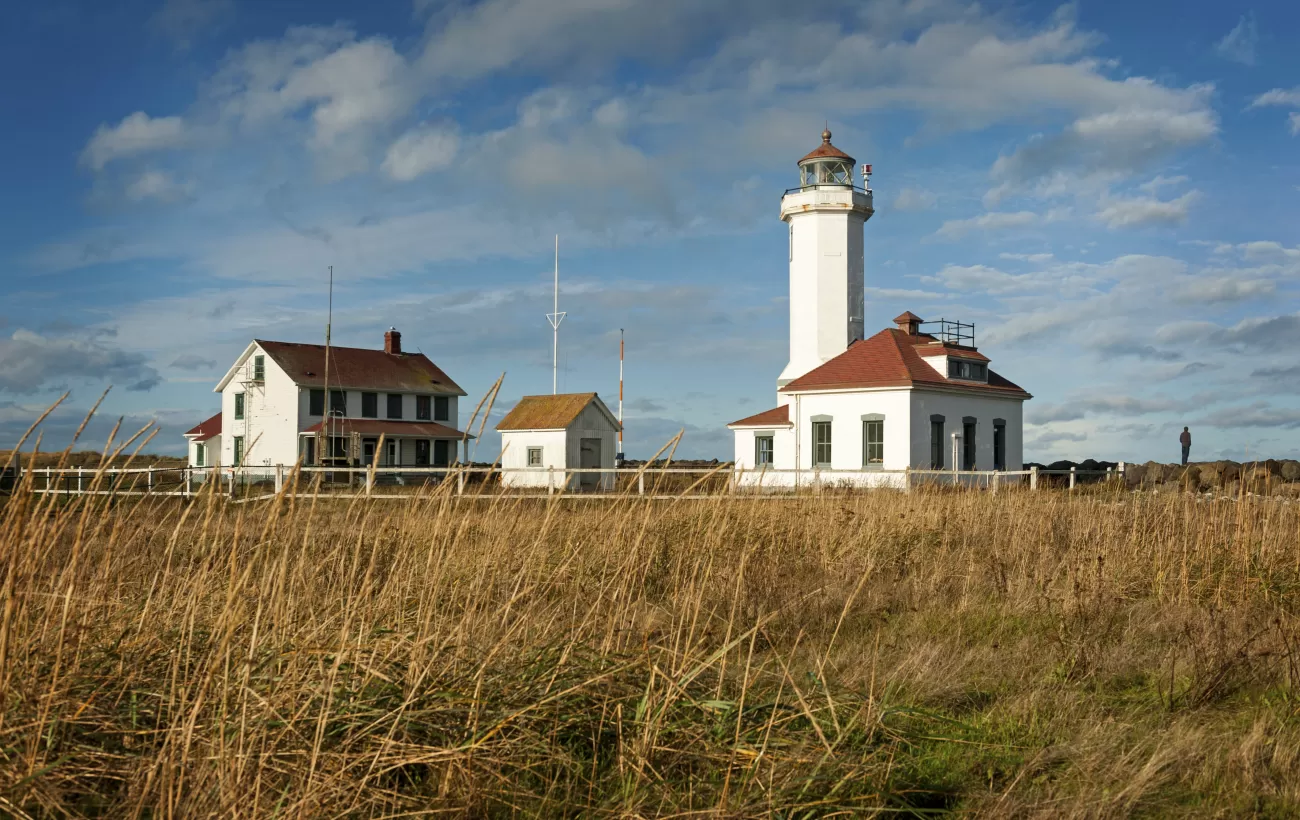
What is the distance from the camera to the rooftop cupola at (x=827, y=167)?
34469 mm

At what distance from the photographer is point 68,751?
2.78 metres

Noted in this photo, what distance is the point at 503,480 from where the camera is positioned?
21.9 m

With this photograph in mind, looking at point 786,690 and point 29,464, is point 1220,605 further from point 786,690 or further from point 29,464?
point 29,464

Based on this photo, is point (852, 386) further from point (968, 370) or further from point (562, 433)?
point (562, 433)

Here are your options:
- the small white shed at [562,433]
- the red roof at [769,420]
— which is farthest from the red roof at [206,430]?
the red roof at [769,420]

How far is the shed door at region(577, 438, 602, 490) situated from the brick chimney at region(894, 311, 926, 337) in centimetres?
1237

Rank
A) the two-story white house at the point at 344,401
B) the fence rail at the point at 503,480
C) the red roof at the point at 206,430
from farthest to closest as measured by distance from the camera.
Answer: the red roof at the point at 206,430 → the two-story white house at the point at 344,401 → the fence rail at the point at 503,480

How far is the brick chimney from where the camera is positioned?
104 feet

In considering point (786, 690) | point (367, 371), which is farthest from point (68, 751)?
point (367, 371)

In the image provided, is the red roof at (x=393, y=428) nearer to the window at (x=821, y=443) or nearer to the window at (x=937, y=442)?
the window at (x=821, y=443)

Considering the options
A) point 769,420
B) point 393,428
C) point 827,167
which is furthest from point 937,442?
point 393,428

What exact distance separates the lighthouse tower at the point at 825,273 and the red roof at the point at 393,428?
15414 mm

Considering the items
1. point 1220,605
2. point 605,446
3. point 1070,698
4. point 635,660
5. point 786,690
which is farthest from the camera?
point 605,446

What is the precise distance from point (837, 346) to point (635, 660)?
1192 inches
